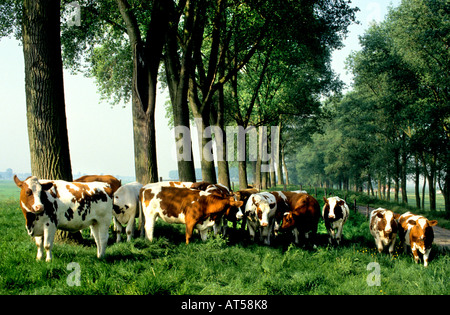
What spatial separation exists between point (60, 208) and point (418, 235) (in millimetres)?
9102

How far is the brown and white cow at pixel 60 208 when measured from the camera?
573cm

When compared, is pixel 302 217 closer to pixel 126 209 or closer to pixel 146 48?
pixel 126 209

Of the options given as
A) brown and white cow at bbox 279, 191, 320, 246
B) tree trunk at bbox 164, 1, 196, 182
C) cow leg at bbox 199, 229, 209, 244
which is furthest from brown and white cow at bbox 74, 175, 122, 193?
brown and white cow at bbox 279, 191, 320, 246

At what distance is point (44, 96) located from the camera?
25.6 feet

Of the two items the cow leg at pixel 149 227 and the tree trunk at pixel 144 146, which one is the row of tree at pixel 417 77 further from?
the cow leg at pixel 149 227

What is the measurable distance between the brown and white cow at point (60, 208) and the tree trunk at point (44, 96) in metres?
1.30

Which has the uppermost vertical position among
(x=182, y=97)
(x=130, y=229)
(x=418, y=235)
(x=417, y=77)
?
(x=417, y=77)

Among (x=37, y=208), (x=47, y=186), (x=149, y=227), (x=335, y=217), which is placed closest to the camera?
(x=37, y=208)

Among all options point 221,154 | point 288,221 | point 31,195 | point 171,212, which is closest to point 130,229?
point 171,212

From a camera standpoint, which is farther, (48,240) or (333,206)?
(333,206)

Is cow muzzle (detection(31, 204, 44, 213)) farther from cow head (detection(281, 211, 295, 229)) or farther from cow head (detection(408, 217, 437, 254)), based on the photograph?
cow head (detection(408, 217, 437, 254))

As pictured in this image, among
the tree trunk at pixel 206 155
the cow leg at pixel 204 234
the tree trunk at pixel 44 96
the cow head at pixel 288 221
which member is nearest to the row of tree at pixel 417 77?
the tree trunk at pixel 206 155

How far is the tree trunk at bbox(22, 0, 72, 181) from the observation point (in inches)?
301
